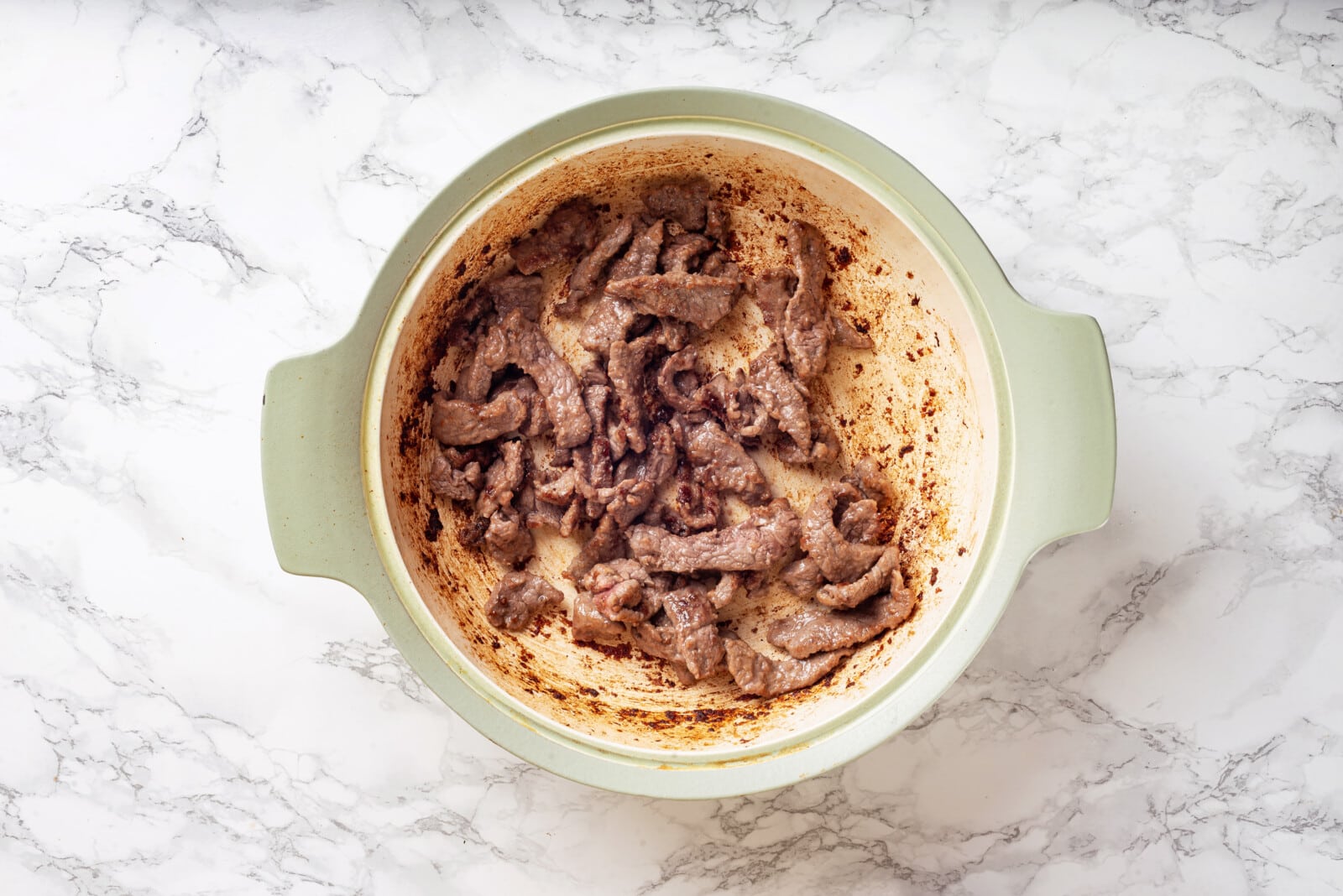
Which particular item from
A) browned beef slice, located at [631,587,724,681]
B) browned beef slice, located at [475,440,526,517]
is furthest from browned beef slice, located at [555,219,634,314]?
browned beef slice, located at [631,587,724,681]

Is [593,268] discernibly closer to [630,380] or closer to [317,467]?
[630,380]

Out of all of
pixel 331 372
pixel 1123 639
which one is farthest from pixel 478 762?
pixel 1123 639

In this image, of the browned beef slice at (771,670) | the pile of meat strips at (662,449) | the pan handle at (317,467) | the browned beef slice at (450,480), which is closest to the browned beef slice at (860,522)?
the pile of meat strips at (662,449)

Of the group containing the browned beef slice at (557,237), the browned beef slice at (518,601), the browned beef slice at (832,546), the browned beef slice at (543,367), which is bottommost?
the browned beef slice at (518,601)

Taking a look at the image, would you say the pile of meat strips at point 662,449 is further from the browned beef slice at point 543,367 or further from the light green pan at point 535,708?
the light green pan at point 535,708

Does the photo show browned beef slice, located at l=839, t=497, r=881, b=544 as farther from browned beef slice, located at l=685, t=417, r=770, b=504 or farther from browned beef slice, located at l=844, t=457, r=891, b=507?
browned beef slice, located at l=685, t=417, r=770, b=504

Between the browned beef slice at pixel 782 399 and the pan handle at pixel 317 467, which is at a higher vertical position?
the browned beef slice at pixel 782 399

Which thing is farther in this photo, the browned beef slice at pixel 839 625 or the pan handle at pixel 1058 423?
the browned beef slice at pixel 839 625
